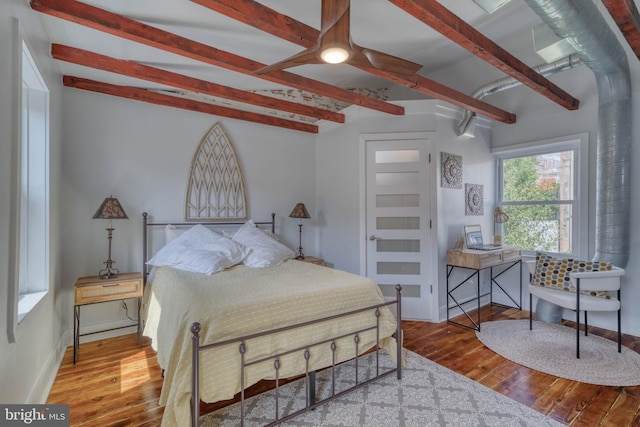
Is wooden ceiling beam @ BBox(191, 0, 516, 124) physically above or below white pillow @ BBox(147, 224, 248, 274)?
above

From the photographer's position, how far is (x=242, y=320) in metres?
1.93

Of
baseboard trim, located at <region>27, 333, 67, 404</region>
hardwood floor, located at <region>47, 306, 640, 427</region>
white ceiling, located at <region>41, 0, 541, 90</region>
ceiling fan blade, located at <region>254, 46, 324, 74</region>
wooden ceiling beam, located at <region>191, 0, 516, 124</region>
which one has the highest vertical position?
white ceiling, located at <region>41, 0, 541, 90</region>

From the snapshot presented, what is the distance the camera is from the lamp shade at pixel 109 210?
3.04 m

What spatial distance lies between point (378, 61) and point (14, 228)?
7.33 ft

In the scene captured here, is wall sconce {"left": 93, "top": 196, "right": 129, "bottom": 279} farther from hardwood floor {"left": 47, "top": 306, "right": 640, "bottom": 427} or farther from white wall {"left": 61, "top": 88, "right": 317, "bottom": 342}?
hardwood floor {"left": 47, "top": 306, "right": 640, "bottom": 427}

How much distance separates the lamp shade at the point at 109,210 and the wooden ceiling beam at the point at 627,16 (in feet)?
14.1

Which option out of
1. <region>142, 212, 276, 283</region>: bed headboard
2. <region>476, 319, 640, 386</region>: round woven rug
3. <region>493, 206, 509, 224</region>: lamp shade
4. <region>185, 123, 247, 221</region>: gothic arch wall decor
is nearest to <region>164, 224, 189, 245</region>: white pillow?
<region>142, 212, 276, 283</region>: bed headboard

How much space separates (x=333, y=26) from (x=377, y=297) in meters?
1.94

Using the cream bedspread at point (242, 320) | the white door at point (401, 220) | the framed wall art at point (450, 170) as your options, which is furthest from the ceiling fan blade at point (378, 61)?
the framed wall art at point (450, 170)

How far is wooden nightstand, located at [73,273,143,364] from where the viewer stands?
2.86m

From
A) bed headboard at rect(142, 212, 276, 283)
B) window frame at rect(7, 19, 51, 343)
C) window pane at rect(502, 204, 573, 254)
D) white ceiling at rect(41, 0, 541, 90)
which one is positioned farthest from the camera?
window pane at rect(502, 204, 573, 254)

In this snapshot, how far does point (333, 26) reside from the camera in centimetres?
164

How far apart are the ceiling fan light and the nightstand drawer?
9.02 feet

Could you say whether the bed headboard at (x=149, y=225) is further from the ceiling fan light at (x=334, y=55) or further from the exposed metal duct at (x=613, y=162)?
the exposed metal duct at (x=613, y=162)
